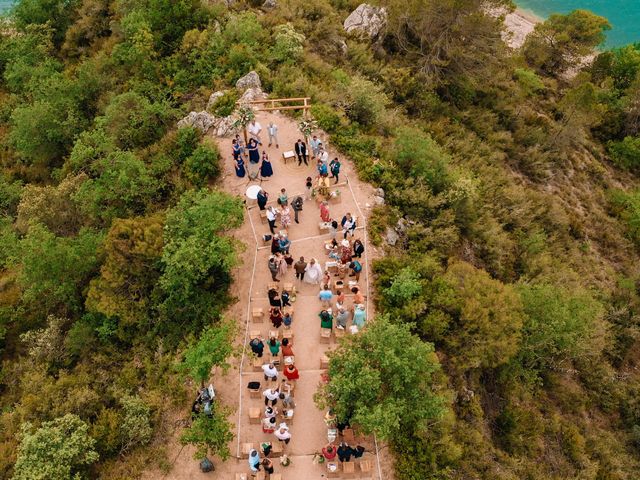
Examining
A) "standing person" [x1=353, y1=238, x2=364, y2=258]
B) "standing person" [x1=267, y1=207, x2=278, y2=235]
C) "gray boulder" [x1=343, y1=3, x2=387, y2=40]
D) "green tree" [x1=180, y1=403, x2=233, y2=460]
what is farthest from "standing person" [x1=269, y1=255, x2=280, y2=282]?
"gray boulder" [x1=343, y1=3, x2=387, y2=40]

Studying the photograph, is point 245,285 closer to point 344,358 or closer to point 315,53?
point 344,358

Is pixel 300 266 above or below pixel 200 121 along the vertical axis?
below

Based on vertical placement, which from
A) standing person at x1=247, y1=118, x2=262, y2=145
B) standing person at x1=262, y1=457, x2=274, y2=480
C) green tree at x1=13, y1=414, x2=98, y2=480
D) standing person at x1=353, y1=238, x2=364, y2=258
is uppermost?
standing person at x1=247, y1=118, x2=262, y2=145

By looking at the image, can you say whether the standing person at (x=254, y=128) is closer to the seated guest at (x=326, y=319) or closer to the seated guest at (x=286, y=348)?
the seated guest at (x=326, y=319)

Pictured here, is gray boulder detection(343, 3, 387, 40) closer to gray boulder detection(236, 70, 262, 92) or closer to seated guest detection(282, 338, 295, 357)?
gray boulder detection(236, 70, 262, 92)

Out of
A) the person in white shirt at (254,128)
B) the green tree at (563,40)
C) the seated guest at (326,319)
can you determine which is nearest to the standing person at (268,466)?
the seated guest at (326,319)

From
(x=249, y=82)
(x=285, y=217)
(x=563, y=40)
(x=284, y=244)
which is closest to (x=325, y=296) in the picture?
(x=284, y=244)

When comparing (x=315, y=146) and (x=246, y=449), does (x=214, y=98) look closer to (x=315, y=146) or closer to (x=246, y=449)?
(x=315, y=146)
